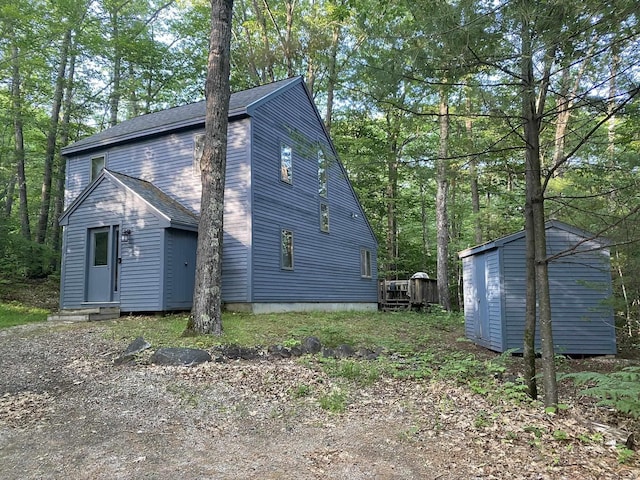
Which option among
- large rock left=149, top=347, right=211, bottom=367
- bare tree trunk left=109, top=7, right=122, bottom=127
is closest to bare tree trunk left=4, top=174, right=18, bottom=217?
bare tree trunk left=109, top=7, right=122, bottom=127

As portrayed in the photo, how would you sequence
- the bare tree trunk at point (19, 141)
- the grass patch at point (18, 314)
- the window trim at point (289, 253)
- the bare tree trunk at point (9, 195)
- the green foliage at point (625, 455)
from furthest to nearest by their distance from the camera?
the bare tree trunk at point (9, 195) < the bare tree trunk at point (19, 141) < the window trim at point (289, 253) < the grass patch at point (18, 314) < the green foliage at point (625, 455)

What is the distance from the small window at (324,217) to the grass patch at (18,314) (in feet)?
28.9

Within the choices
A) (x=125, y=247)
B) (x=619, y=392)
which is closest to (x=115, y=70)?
(x=125, y=247)

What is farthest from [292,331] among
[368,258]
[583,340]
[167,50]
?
[167,50]

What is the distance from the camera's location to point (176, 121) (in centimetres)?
1326

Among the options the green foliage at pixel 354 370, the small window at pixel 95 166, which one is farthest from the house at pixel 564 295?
the small window at pixel 95 166

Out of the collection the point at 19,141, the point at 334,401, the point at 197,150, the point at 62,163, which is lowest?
the point at 334,401

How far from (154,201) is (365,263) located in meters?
9.71

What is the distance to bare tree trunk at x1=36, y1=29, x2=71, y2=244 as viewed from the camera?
58.1 ft

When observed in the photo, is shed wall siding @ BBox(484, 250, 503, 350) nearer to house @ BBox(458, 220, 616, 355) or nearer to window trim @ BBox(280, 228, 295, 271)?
house @ BBox(458, 220, 616, 355)

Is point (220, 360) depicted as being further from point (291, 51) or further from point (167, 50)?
point (167, 50)

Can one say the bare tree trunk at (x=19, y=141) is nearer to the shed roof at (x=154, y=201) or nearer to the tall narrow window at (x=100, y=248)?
the tall narrow window at (x=100, y=248)

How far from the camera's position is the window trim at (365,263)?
729 inches

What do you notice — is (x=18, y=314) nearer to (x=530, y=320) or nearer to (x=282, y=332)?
(x=282, y=332)
